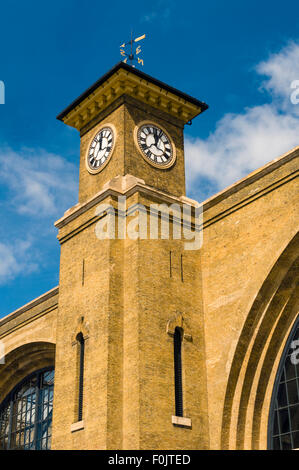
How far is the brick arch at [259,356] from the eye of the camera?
20.2 metres

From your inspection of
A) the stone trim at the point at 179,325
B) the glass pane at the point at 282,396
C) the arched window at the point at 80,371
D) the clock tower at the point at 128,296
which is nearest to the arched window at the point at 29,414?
the clock tower at the point at 128,296

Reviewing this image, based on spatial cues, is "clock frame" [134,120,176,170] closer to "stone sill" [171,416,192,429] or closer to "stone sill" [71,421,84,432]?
"stone sill" [171,416,192,429]

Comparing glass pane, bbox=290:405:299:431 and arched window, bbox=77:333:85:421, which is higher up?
arched window, bbox=77:333:85:421

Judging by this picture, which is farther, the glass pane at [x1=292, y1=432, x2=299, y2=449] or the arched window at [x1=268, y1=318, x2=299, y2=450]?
the arched window at [x1=268, y1=318, x2=299, y2=450]

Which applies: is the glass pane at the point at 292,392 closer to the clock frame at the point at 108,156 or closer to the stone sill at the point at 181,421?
the stone sill at the point at 181,421

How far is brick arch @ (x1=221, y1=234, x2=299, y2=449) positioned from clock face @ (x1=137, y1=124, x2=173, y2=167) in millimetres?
7127

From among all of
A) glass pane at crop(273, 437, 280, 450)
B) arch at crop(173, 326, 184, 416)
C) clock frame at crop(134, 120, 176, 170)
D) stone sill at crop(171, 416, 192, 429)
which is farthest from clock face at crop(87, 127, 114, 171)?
glass pane at crop(273, 437, 280, 450)

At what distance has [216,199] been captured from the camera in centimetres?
2298

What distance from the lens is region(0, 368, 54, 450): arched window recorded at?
97.9ft

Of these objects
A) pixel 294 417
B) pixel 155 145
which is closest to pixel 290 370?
pixel 294 417

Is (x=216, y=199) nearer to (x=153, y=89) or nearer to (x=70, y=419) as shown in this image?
(x=153, y=89)

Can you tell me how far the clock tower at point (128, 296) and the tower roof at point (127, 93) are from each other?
0.15ft
